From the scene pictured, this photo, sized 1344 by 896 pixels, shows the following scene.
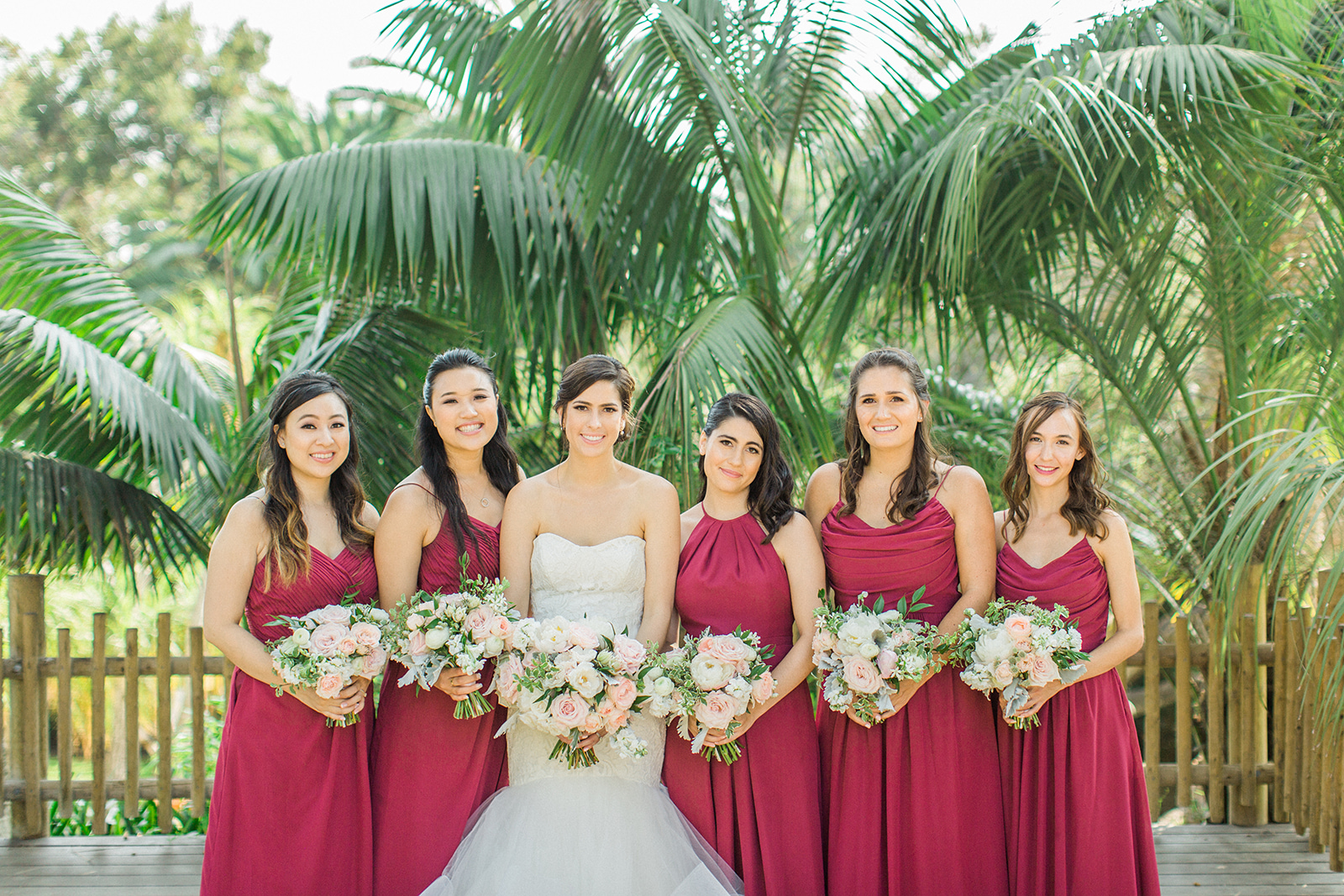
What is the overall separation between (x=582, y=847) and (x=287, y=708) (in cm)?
122

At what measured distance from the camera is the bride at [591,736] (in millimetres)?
3537

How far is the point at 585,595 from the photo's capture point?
12.8 feet

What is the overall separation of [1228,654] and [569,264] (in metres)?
4.48

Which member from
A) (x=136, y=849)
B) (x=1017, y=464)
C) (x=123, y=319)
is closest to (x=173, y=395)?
(x=123, y=319)

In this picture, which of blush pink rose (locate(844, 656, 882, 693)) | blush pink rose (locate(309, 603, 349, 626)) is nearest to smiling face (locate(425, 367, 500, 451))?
blush pink rose (locate(309, 603, 349, 626))

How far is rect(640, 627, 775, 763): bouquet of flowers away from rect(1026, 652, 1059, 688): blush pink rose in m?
0.93

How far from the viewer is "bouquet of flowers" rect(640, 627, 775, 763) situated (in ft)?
11.5

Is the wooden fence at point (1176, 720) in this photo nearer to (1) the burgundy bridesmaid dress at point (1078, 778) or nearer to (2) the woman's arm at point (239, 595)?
Answer: (1) the burgundy bridesmaid dress at point (1078, 778)

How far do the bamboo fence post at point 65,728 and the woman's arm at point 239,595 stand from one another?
10.2 ft

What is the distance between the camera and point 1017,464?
417 cm

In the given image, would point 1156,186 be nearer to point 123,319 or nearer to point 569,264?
point 569,264

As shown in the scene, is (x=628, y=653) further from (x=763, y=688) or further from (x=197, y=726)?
(x=197, y=726)

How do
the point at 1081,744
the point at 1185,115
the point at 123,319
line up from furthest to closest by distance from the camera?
the point at 123,319
the point at 1185,115
the point at 1081,744

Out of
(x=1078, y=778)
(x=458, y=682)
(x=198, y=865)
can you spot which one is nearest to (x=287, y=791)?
(x=458, y=682)
